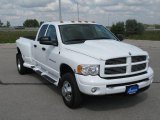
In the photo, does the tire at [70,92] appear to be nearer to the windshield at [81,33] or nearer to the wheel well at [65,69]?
the wheel well at [65,69]

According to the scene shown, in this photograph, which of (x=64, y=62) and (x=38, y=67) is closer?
(x=64, y=62)

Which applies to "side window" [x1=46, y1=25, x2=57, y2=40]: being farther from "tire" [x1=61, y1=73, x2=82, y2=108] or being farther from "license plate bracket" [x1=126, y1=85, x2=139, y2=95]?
"license plate bracket" [x1=126, y1=85, x2=139, y2=95]

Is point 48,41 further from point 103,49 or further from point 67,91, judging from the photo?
point 103,49

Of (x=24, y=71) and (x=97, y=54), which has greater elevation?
(x=97, y=54)

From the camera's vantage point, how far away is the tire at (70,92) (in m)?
6.08

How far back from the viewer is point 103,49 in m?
6.26

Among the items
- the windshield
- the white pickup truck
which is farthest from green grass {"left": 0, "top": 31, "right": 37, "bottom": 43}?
the white pickup truck

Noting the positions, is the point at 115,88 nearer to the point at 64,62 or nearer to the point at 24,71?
the point at 64,62

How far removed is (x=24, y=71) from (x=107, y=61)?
16.8 feet

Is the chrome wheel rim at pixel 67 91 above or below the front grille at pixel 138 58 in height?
below

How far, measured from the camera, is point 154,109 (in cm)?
625

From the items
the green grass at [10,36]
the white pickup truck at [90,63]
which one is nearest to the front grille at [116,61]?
the white pickup truck at [90,63]

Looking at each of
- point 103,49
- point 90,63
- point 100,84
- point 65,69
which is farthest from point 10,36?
point 100,84

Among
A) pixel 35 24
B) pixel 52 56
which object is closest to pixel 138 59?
pixel 52 56
